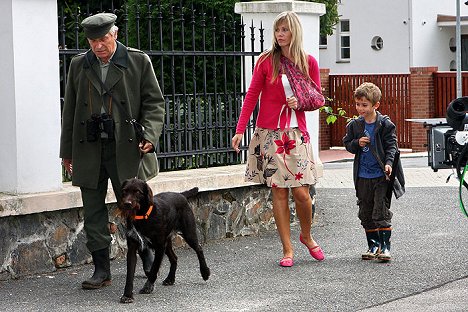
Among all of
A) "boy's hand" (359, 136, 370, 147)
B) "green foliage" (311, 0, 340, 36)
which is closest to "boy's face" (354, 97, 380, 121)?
"boy's hand" (359, 136, 370, 147)

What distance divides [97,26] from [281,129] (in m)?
1.94

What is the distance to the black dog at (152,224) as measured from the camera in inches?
309

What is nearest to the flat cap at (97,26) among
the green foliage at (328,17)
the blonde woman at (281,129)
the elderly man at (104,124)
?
the elderly man at (104,124)

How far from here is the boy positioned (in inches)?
375

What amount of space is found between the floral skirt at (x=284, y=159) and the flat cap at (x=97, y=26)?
72.4 inches

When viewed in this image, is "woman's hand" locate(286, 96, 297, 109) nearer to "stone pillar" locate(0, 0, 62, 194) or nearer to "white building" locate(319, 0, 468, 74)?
"stone pillar" locate(0, 0, 62, 194)

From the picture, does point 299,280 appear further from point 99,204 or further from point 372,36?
point 372,36

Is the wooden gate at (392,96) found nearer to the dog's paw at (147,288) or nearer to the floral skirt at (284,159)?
the floral skirt at (284,159)

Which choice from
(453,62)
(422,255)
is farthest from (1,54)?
(453,62)

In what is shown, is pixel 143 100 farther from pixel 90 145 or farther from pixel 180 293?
pixel 180 293

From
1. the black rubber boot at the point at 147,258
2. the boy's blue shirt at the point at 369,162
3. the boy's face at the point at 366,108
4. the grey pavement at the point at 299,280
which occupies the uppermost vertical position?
the boy's face at the point at 366,108

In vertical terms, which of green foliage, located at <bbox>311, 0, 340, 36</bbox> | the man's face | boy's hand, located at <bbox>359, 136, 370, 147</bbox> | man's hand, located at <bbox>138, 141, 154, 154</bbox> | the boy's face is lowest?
boy's hand, located at <bbox>359, 136, 370, 147</bbox>

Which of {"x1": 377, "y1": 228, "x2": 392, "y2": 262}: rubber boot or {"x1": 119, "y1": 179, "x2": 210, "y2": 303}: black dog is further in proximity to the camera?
{"x1": 377, "y1": 228, "x2": 392, "y2": 262}: rubber boot

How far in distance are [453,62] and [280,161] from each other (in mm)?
34631
